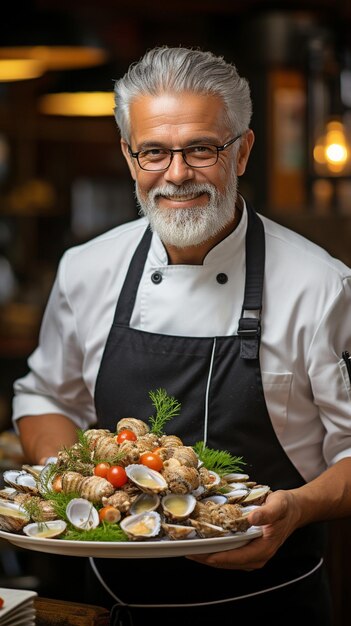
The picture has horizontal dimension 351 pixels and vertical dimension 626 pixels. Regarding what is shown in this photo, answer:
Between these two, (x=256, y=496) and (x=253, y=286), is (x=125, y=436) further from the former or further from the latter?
(x=253, y=286)

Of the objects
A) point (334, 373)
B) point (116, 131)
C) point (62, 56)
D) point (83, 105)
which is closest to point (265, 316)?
point (334, 373)

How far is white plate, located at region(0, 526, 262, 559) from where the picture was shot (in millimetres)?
1716

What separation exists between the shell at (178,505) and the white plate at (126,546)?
55 mm

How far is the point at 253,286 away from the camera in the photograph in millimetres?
2270

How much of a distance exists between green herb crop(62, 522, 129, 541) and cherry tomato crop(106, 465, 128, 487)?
0.28 ft

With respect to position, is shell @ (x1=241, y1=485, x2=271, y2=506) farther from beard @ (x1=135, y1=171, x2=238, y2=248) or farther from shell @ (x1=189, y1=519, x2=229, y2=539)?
beard @ (x1=135, y1=171, x2=238, y2=248)

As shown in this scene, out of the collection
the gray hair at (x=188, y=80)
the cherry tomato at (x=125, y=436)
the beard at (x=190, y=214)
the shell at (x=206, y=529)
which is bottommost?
the shell at (x=206, y=529)

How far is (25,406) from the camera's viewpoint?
2.54 metres

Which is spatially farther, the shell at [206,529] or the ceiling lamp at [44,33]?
the ceiling lamp at [44,33]

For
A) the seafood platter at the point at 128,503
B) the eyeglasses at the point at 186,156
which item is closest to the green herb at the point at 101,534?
the seafood platter at the point at 128,503

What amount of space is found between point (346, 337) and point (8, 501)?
78 cm

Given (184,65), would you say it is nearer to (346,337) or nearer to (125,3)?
(346,337)

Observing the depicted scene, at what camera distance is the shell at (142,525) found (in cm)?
174

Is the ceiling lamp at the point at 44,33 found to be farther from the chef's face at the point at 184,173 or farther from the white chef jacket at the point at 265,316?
the chef's face at the point at 184,173
